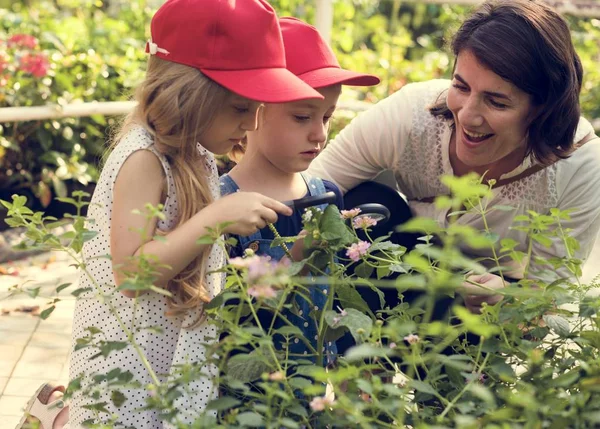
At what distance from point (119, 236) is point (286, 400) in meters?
0.60

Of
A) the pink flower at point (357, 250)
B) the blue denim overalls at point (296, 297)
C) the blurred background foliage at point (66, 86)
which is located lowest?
the blurred background foliage at point (66, 86)

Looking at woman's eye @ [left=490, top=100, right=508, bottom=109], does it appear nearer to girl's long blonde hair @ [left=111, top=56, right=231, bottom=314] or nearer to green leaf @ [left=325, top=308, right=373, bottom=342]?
girl's long blonde hair @ [left=111, top=56, right=231, bottom=314]

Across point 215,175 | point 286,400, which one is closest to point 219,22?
point 215,175

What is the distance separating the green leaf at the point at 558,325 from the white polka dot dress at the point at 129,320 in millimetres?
709

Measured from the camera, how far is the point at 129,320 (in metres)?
1.97

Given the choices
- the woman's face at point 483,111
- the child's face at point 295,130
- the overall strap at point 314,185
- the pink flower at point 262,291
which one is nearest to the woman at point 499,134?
the woman's face at point 483,111

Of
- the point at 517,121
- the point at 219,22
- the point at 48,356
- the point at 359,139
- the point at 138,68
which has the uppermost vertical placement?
the point at 219,22

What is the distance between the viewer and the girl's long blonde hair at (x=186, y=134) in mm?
1942

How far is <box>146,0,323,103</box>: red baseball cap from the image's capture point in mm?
1963

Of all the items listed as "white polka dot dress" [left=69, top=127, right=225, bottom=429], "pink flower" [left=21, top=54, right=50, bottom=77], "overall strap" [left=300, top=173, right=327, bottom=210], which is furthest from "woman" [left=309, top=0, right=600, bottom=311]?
"pink flower" [left=21, top=54, right=50, bottom=77]

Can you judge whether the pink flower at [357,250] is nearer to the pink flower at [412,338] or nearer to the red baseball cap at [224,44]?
the pink flower at [412,338]

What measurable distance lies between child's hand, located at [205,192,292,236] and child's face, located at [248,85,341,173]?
40 cm

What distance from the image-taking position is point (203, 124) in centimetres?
196

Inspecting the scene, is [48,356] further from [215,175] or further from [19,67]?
[19,67]
